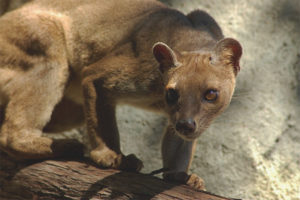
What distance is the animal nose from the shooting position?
11.9 ft

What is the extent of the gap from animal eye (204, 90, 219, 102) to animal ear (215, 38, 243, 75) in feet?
1.30

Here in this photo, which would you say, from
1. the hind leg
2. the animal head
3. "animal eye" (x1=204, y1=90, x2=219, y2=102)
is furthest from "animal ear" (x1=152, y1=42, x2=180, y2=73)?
the hind leg

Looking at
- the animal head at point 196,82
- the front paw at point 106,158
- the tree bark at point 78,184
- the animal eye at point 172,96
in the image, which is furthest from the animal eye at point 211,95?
→ the front paw at point 106,158

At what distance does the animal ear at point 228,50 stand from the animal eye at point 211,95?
1.30 feet

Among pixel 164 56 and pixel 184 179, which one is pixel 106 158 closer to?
pixel 184 179

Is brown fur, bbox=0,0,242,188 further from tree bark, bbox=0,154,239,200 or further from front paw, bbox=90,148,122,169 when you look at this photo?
tree bark, bbox=0,154,239,200

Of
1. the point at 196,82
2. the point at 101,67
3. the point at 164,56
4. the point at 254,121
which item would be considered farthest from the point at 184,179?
the point at 254,121

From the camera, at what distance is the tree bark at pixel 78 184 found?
3754 mm

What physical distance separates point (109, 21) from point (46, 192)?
2.02 metres

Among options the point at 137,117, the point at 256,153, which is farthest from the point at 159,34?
the point at 256,153

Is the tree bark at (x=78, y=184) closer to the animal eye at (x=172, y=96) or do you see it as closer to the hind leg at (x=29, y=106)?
the hind leg at (x=29, y=106)

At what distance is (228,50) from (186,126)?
0.89m

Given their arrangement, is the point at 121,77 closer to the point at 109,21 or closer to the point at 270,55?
the point at 109,21

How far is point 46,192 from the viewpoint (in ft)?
13.5
